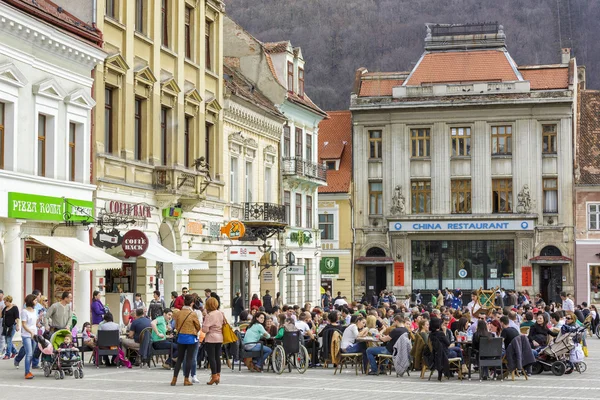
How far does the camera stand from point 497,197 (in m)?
63.1

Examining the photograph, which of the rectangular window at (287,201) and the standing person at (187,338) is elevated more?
the rectangular window at (287,201)

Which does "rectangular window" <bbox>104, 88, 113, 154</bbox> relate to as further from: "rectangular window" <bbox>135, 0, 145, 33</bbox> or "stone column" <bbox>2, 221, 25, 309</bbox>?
"stone column" <bbox>2, 221, 25, 309</bbox>

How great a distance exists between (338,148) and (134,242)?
38.3 meters

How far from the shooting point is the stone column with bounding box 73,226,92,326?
28.7 meters

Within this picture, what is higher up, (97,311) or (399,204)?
(399,204)

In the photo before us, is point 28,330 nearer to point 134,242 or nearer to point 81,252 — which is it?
point 81,252

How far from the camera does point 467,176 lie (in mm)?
Result: 63531

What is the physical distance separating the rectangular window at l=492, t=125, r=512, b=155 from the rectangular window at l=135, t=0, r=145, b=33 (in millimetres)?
33840

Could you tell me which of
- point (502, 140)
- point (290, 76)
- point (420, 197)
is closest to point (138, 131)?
point (290, 76)

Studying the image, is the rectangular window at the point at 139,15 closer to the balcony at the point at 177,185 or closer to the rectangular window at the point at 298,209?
the balcony at the point at 177,185

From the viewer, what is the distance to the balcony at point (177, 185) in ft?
110

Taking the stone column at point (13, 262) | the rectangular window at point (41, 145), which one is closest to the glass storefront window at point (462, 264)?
the rectangular window at point (41, 145)

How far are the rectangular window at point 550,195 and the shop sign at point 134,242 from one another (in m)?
37.5

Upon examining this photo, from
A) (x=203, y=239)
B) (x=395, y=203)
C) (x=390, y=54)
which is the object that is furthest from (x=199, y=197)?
(x=390, y=54)
